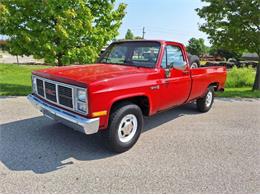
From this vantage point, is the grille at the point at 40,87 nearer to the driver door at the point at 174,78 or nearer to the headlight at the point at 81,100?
the headlight at the point at 81,100

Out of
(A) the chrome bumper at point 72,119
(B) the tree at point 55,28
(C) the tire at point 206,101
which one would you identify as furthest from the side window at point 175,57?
(B) the tree at point 55,28

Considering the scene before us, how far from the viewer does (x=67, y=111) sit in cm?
391

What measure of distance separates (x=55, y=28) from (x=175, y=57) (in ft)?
15.9

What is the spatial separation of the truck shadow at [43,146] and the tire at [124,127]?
19 centimetres

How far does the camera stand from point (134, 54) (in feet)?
16.6

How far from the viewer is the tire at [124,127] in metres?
3.87

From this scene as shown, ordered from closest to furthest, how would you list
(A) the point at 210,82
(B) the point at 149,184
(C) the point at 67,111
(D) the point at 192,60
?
(B) the point at 149,184
(C) the point at 67,111
(D) the point at 192,60
(A) the point at 210,82

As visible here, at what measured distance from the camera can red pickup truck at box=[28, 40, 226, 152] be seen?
360 cm

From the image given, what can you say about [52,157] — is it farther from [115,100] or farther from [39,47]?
[39,47]

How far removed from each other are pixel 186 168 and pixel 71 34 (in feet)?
21.5

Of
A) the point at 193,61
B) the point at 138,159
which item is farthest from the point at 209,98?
the point at 138,159

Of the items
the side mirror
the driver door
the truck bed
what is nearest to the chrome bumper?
the driver door

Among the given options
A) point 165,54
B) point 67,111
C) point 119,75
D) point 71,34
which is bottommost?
point 67,111

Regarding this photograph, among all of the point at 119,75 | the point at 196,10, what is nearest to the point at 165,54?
the point at 119,75
